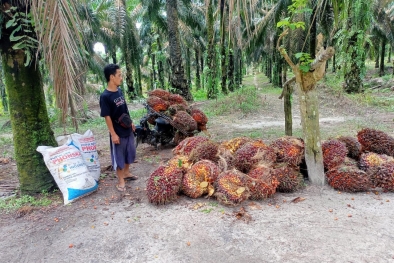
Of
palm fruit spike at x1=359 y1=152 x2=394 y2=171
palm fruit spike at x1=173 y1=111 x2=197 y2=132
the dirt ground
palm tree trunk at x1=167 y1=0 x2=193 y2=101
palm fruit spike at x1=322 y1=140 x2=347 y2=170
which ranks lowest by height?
the dirt ground

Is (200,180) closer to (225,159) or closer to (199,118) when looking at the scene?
(225,159)

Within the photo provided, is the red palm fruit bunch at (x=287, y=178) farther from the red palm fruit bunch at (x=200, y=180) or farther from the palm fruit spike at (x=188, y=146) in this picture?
the palm fruit spike at (x=188, y=146)

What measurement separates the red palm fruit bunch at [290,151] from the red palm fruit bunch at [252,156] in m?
0.10

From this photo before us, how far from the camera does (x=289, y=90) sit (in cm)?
446

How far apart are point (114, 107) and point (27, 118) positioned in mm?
1035

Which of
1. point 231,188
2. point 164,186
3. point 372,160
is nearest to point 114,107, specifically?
point 164,186

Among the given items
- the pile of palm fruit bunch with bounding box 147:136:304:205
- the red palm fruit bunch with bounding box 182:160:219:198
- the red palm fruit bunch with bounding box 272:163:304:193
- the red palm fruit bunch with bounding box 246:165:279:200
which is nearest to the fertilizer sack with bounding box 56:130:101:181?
the pile of palm fruit bunch with bounding box 147:136:304:205

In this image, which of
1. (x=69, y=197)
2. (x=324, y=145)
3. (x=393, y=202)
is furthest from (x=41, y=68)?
(x=393, y=202)

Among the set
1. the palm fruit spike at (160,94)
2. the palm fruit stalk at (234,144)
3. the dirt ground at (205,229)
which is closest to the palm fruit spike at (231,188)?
the dirt ground at (205,229)

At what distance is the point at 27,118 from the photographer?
3.50 metres

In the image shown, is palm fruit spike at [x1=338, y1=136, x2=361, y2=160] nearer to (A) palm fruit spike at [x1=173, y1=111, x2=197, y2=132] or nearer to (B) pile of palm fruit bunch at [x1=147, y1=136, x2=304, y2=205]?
(B) pile of palm fruit bunch at [x1=147, y1=136, x2=304, y2=205]

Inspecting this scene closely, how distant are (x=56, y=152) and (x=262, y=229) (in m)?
2.48

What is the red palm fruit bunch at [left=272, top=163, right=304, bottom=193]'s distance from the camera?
11.2 feet

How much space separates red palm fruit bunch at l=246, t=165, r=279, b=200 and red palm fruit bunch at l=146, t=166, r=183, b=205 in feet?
2.70
